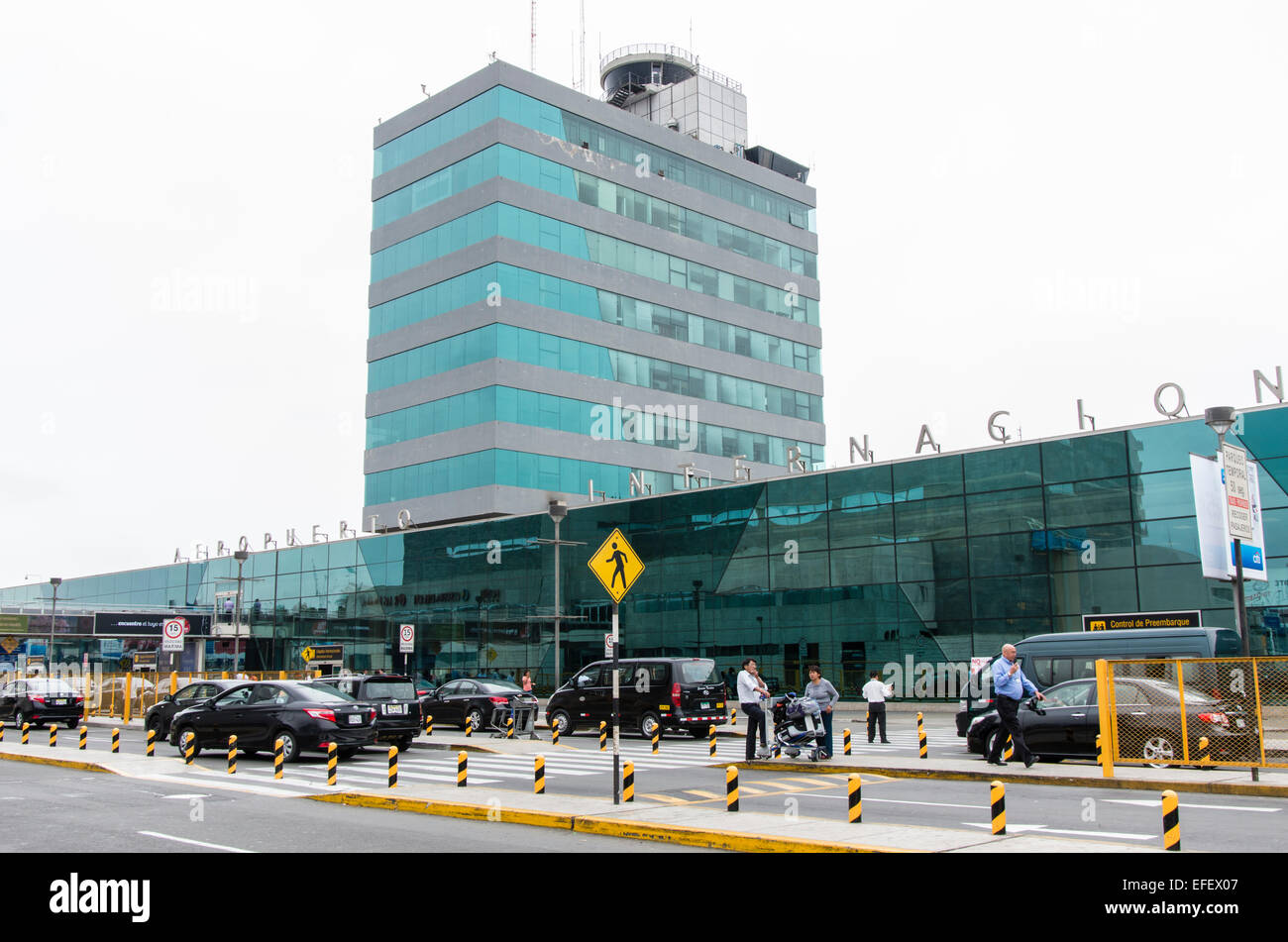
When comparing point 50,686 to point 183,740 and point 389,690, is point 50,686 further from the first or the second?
point 389,690

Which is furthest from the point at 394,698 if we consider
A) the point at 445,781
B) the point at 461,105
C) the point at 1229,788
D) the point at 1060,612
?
the point at 461,105

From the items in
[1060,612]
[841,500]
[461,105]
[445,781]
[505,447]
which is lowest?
[445,781]

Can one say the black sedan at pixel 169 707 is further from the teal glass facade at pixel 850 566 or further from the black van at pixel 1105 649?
the teal glass facade at pixel 850 566

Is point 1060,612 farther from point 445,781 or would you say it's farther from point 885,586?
point 445,781

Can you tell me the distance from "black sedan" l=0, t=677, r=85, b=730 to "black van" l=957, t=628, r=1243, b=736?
24.8m

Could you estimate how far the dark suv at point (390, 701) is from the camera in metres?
22.0

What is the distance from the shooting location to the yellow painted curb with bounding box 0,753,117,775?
19.4 meters

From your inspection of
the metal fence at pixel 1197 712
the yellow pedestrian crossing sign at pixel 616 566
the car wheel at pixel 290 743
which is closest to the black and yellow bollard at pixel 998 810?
the yellow pedestrian crossing sign at pixel 616 566

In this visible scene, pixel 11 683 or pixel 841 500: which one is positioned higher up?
pixel 841 500

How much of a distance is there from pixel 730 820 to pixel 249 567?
6038 centimetres

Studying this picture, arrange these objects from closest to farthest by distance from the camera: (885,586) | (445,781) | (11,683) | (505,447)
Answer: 1. (445,781)
2. (11,683)
3. (885,586)
4. (505,447)

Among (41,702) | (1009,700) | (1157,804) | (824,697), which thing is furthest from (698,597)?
(1157,804)

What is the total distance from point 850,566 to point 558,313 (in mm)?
25657

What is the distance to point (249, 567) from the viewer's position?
219 ft
